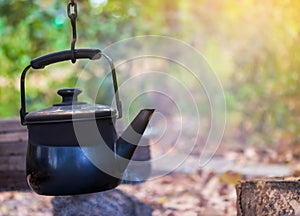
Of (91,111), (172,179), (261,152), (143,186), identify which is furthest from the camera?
(261,152)

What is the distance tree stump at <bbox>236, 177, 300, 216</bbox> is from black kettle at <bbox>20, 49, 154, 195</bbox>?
47cm

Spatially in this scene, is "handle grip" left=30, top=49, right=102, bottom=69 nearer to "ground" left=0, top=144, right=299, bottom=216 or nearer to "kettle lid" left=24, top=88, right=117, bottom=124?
"kettle lid" left=24, top=88, right=117, bottom=124

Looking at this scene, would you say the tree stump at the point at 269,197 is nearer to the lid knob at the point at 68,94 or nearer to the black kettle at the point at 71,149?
the black kettle at the point at 71,149

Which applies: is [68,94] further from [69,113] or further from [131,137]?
[131,137]

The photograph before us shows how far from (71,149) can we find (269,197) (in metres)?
0.64

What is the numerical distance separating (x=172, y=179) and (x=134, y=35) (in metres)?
1.44

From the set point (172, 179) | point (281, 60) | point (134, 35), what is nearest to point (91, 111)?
point (172, 179)

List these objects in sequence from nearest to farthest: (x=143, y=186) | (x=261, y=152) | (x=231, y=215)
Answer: (x=231, y=215)
(x=143, y=186)
(x=261, y=152)

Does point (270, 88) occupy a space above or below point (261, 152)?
above

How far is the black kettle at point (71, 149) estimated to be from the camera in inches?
54.3

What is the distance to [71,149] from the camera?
1.39m

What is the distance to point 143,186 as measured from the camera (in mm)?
2672

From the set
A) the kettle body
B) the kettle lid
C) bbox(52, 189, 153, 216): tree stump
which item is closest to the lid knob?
the kettle lid

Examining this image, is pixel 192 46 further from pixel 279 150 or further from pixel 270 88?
pixel 279 150
